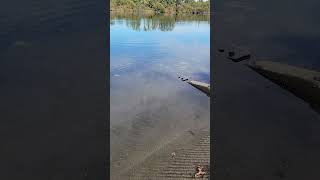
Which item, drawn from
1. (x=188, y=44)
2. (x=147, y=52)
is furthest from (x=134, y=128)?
(x=188, y=44)

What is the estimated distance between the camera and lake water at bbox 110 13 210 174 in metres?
9.61

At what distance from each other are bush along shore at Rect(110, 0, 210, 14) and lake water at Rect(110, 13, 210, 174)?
23.8 m

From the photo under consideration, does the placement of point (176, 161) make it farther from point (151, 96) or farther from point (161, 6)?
point (161, 6)

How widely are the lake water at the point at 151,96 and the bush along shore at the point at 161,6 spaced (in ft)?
78.2

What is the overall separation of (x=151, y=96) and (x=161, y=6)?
4193 cm

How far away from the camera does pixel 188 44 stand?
88.8ft

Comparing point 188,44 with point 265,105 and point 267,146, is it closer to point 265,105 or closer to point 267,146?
point 265,105

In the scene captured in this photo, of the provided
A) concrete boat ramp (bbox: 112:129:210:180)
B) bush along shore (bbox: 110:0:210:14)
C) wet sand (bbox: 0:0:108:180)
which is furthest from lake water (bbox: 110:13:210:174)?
bush along shore (bbox: 110:0:210:14)

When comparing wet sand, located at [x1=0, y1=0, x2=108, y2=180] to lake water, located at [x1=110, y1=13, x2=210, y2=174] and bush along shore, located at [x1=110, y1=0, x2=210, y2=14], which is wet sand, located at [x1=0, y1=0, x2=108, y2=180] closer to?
lake water, located at [x1=110, y1=13, x2=210, y2=174]

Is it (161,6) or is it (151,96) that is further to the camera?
(161,6)

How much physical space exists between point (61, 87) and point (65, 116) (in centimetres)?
102

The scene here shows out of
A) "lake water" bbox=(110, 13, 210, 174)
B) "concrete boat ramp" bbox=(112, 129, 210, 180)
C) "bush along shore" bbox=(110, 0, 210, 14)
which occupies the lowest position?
"concrete boat ramp" bbox=(112, 129, 210, 180)

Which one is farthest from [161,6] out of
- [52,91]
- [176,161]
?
[176,161]

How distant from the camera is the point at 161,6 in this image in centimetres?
5372
